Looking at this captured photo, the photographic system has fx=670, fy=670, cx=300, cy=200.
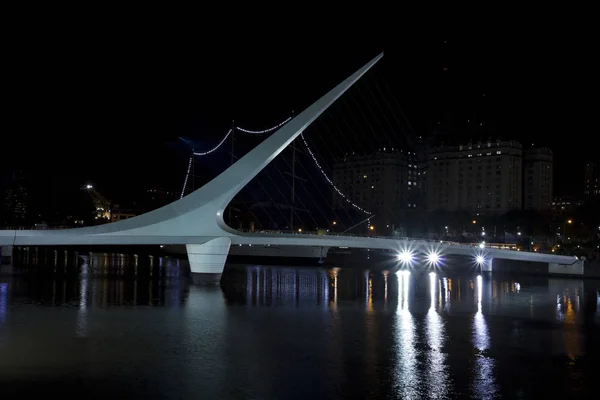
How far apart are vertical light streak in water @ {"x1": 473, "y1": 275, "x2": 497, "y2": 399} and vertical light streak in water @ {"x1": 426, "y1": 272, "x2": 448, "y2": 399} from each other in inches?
17.1

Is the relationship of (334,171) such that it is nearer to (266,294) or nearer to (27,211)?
(27,211)

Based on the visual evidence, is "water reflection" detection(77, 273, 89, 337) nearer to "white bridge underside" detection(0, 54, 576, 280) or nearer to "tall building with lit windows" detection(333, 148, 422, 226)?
"white bridge underside" detection(0, 54, 576, 280)

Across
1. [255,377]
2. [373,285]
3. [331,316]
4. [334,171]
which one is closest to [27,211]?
[334,171]

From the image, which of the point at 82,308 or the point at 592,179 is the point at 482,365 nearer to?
the point at 82,308

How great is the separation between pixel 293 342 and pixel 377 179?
5089 cm

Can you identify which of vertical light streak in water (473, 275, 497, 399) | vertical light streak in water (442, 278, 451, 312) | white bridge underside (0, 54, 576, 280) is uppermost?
white bridge underside (0, 54, 576, 280)

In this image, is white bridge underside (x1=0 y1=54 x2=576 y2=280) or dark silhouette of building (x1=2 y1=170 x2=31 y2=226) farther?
dark silhouette of building (x1=2 y1=170 x2=31 y2=226)

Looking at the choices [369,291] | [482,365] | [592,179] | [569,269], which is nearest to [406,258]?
[569,269]

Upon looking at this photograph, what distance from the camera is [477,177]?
60531mm

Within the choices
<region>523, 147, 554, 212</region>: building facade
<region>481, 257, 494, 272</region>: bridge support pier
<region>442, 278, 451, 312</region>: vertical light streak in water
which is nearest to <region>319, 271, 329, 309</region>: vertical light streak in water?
<region>442, 278, 451, 312</region>: vertical light streak in water

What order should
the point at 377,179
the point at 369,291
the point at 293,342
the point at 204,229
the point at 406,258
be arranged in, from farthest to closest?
the point at 377,179 → the point at 406,258 → the point at 369,291 → the point at 204,229 → the point at 293,342

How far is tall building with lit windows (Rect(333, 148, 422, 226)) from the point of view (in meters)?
61.8

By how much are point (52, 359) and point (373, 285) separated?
14557 millimetres

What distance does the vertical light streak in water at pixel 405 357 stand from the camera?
863 cm
